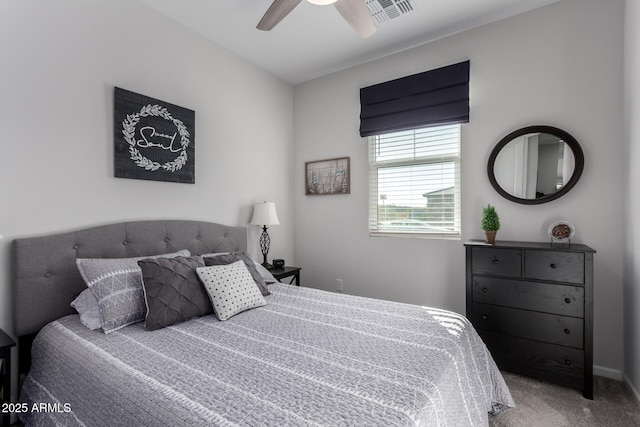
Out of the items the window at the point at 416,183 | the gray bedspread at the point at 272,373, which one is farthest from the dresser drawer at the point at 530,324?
the window at the point at 416,183

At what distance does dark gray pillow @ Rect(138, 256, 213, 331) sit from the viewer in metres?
1.67

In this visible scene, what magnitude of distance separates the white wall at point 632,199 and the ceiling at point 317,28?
69 centimetres

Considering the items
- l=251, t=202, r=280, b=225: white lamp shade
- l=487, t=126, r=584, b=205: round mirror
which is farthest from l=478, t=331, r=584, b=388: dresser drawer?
l=251, t=202, r=280, b=225: white lamp shade

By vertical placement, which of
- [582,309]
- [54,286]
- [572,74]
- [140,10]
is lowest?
[582,309]

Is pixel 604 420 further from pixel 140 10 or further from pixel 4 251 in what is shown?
pixel 140 10

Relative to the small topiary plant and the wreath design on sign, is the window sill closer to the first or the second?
the small topiary plant

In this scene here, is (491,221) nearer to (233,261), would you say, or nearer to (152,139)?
(233,261)

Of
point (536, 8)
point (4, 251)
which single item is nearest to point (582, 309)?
point (536, 8)

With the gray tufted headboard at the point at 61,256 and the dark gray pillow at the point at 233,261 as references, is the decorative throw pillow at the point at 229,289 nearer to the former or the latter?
the dark gray pillow at the point at 233,261

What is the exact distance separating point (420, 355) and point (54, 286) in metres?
2.05

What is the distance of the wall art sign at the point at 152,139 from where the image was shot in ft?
7.09

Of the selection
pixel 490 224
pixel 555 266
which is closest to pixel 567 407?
pixel 555 266

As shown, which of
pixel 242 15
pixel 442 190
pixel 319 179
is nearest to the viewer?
pixel 242 15

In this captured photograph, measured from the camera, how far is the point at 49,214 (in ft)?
6.06
